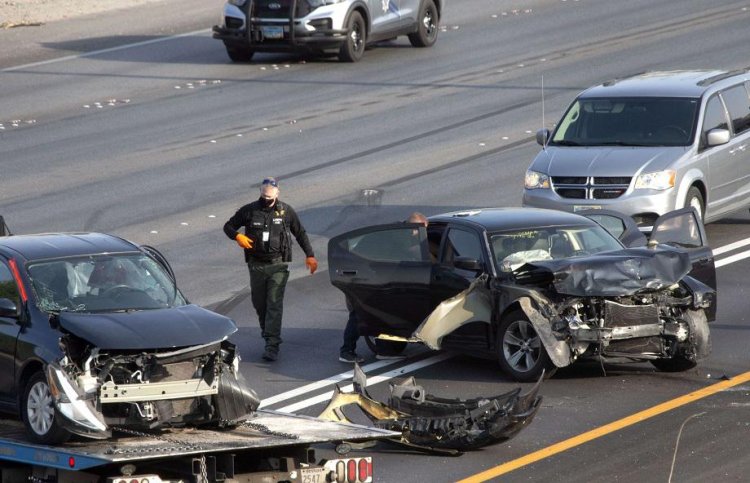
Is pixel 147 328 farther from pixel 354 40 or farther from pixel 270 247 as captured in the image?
pixel 354 40

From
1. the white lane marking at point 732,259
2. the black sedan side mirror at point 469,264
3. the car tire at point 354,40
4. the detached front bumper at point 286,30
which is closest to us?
the black sedan side mirror at point 469,264

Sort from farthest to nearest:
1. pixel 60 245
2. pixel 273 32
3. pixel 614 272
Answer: pixel 273 32 < pixel 614 272 < pixel 60 245

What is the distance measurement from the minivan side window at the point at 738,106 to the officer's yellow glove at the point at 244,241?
27.0ft

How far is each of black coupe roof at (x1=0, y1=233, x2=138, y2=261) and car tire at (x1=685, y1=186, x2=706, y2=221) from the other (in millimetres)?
9368

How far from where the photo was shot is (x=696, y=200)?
787 inches

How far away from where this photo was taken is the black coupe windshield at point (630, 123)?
66.4 ft

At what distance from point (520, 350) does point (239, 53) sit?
1954 centimetres

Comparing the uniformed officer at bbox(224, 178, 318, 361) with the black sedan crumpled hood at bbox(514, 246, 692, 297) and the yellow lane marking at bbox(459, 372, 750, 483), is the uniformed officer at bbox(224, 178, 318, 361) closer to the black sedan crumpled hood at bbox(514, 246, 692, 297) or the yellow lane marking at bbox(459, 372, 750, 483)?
the black sedan crumpled hood at bbox(514, 246, 692, 297)

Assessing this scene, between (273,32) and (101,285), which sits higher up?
(273,32)

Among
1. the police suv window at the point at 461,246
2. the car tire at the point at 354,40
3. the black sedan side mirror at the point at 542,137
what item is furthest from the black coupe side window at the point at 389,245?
the car tire at the point at 354,40

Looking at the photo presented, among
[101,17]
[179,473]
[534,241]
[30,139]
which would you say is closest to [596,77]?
[30,139]

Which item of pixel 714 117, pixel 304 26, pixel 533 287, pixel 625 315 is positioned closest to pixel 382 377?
pixel 533 287

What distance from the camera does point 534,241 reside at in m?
15.0

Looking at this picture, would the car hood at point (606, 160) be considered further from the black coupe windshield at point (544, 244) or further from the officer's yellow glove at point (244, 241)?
the officer's yellow glove at point (244, 241)
